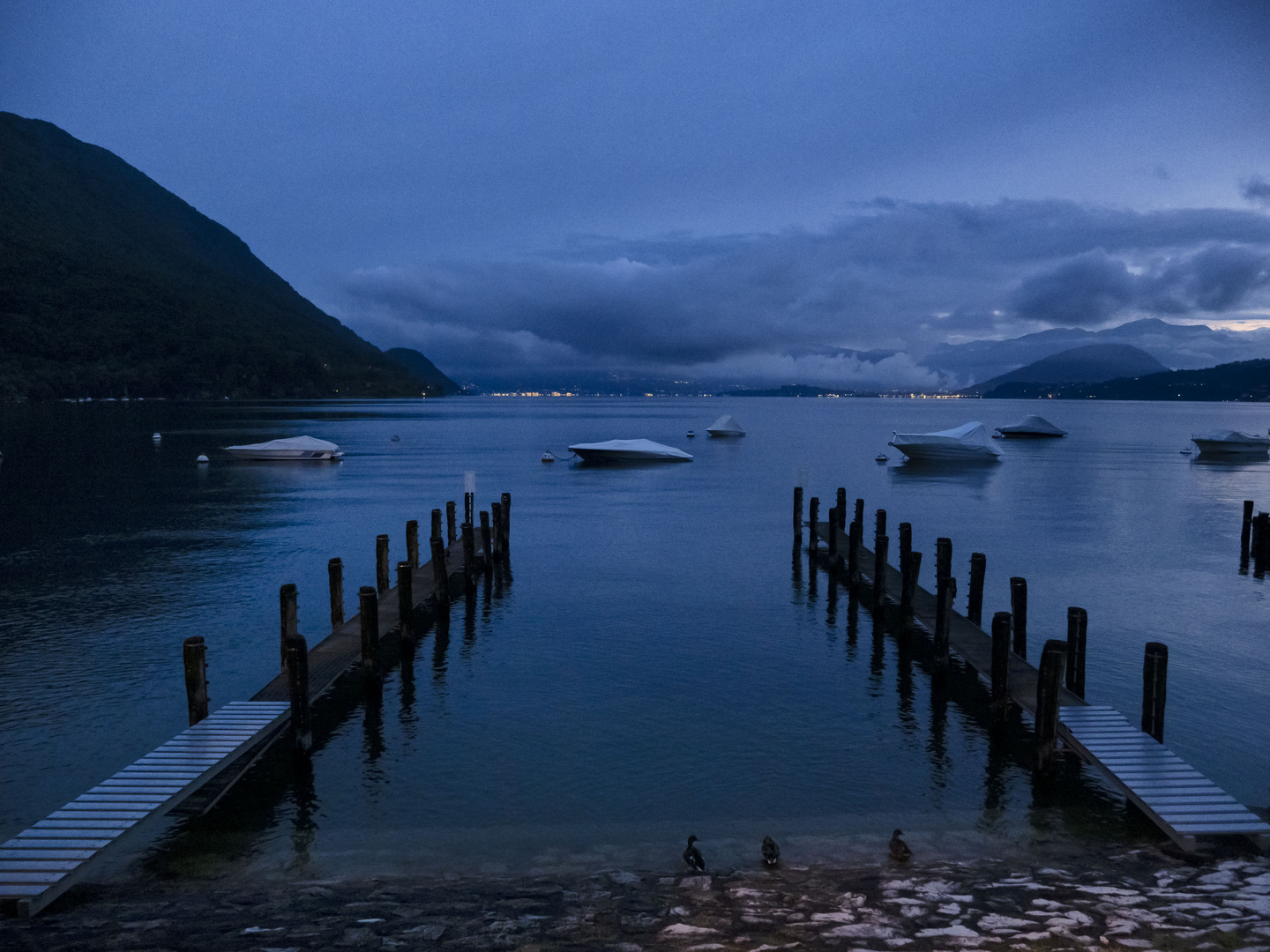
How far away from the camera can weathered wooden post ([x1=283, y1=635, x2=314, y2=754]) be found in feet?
44.5

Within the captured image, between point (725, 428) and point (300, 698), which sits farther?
point (725, 428)

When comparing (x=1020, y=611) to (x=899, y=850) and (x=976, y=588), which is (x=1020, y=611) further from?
(x=899, y=850)

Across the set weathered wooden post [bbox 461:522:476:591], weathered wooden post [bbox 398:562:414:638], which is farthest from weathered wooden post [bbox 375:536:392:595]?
weathered wooden post [bbox 398:562:414:638]

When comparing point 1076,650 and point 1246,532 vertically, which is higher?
point 1076,650

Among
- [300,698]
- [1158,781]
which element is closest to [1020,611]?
[1158,781]

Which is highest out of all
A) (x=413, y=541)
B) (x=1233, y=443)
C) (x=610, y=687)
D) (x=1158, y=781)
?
(x=1233, y=443)

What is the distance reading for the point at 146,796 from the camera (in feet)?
35.3

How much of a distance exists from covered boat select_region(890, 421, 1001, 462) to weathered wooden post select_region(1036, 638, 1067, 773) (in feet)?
201

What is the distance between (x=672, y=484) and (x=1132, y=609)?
3429 cm

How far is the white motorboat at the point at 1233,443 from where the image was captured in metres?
83.4

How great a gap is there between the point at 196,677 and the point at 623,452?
5802 cm

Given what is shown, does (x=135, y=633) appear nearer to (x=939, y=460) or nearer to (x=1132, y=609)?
(x=1132, y=609)

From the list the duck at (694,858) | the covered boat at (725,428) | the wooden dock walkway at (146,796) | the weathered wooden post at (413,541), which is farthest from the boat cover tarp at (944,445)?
the duck at (694,858)

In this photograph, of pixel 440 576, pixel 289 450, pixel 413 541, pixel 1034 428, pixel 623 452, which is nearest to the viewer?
pixel 440 576
